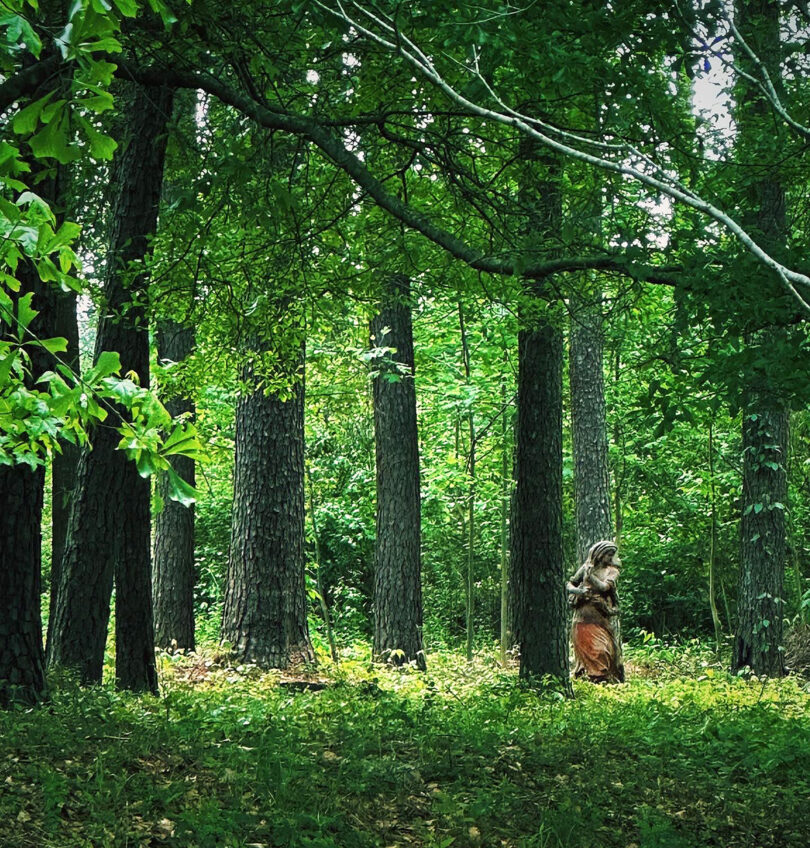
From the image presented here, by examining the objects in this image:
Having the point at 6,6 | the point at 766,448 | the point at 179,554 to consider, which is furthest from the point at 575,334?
the point at 6,6

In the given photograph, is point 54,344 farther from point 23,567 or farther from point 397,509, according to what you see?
point 397,509

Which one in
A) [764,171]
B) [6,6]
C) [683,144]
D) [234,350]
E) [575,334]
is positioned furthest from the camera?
[575,334]

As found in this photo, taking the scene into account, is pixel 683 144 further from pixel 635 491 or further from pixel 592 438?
pixel 635 491

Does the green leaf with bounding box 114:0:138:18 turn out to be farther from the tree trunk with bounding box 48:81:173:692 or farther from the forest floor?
the tree trunk with bounding box 48:81:173:692

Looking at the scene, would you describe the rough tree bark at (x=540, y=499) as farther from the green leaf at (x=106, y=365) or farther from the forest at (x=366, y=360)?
the green leaf at (x=106, y=365)

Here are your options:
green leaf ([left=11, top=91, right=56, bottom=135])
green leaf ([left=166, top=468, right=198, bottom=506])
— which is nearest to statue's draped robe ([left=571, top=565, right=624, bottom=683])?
green leaf ([left=166, top=468, right=198, bottom=506])

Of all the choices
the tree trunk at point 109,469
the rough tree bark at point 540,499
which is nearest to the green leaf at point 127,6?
the tree trunk at point 109,469

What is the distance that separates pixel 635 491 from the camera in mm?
23453

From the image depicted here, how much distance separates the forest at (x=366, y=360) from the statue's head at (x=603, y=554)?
878 millimetres

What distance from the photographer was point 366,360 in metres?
14.7

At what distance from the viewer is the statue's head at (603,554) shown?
1498cm

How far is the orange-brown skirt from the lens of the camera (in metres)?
14.6

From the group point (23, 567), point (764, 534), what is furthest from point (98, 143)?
Result: point (764, 534)

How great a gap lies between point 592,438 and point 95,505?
10272 millimetres
